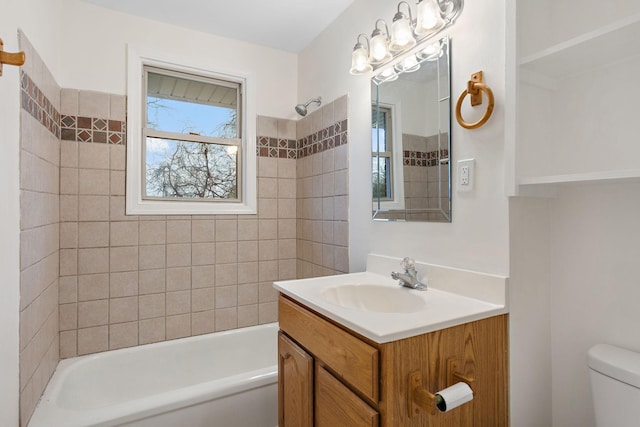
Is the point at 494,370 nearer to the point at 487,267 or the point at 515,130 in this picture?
the point at 487,267

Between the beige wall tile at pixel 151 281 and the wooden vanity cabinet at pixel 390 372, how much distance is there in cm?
124

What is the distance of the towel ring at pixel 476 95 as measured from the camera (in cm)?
112

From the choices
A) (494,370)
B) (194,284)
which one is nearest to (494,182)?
(494,370)

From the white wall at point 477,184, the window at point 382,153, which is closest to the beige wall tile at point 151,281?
the white wall at point 477,184

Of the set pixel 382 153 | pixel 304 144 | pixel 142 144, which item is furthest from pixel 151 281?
pixel 382 153

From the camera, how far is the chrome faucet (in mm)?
1329

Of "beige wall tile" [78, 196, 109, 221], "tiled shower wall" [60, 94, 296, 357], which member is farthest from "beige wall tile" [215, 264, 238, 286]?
"beige wall tile" [78, 196, 109, 221]

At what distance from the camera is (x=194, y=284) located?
2186mm

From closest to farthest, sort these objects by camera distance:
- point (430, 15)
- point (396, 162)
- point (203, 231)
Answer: point (430, 15), point (396, 162), point (203, 231)

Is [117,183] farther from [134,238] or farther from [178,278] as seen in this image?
[178,278]

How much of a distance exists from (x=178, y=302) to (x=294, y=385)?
120 cm

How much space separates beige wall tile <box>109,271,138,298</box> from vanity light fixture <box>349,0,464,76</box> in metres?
1.80

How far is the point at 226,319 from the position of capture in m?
2.29

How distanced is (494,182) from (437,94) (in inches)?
18.1
